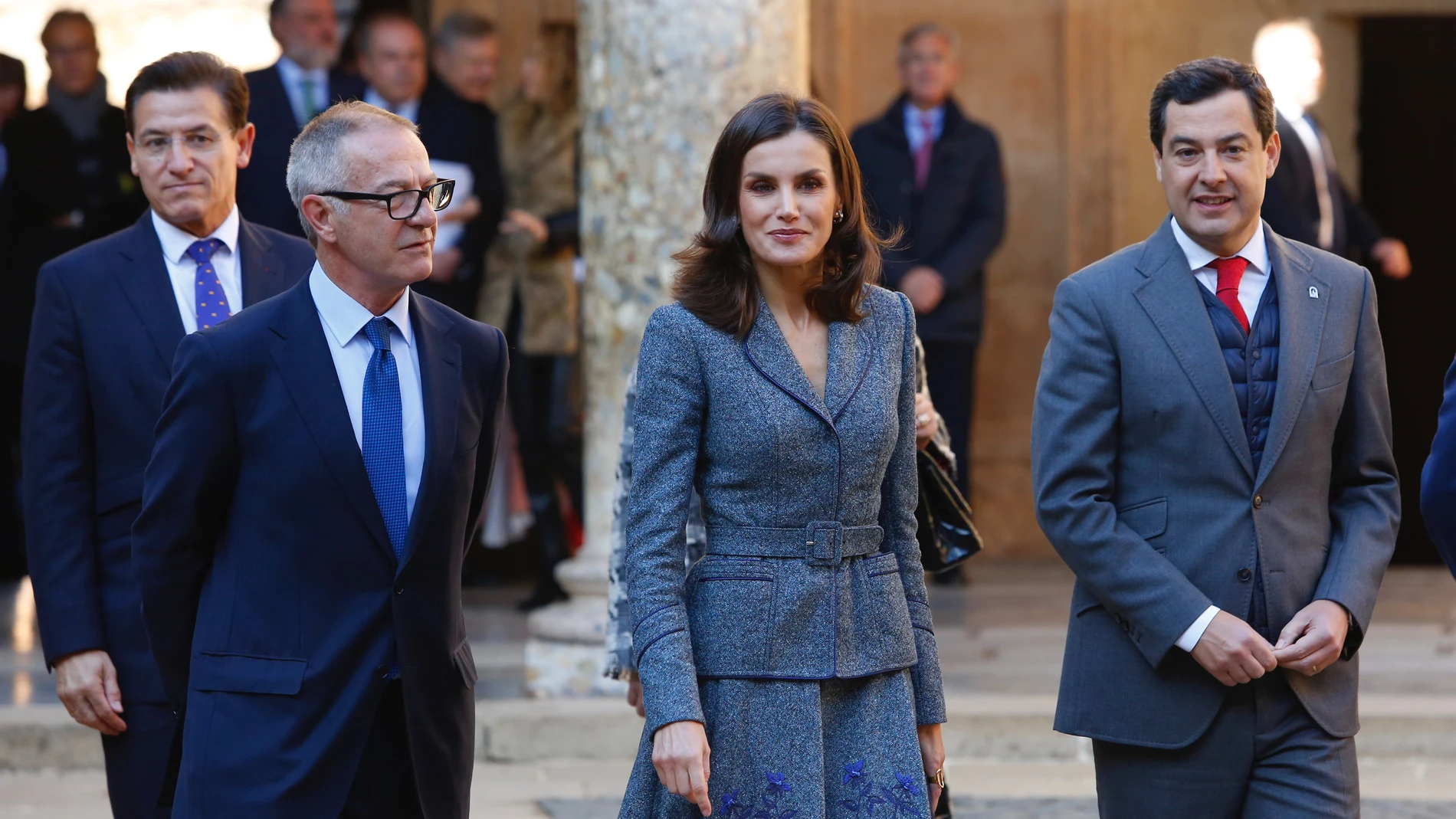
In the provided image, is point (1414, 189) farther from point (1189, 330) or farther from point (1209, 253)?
point (1189, 330)

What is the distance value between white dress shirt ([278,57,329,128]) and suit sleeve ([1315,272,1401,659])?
4377 mm

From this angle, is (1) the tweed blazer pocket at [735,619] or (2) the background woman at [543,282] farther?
(2) the background woman at [543,282]

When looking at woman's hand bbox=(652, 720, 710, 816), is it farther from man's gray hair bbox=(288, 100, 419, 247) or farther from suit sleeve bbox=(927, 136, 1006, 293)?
suit sleeve bbox=(927, 136, 1006, 293)

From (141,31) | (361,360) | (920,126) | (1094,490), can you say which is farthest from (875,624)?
(141,31)

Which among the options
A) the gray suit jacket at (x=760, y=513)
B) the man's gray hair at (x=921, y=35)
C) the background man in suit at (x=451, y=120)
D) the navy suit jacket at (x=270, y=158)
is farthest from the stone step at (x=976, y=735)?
the man's gray hair at (x=921, y=35)

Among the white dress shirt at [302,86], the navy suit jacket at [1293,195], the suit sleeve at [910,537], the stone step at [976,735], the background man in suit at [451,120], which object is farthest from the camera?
the background man in suit at [451,120]

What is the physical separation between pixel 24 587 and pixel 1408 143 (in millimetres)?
7134

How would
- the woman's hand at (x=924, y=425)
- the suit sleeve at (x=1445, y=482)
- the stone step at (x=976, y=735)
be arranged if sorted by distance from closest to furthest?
1. the suit sleeve at (x=1445, y=482)
2. the woman's hand at (x=924, y=425)
3. the stone step at (x=976, y=735)

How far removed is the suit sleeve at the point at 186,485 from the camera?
3.14 meters

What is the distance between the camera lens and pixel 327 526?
313 cm

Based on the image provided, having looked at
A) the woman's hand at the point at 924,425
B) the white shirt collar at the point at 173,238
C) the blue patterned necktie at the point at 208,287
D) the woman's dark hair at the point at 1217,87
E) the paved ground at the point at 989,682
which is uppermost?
the woman's dark hair at the point at 1217,87

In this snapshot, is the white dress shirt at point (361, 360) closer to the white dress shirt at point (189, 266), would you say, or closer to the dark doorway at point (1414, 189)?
the white dress shirt at point (189, 266)

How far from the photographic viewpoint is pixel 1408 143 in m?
9.67

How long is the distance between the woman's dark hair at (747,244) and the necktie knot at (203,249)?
46.8 inches
